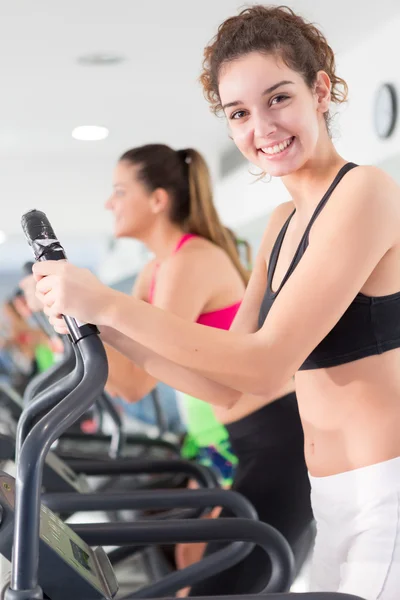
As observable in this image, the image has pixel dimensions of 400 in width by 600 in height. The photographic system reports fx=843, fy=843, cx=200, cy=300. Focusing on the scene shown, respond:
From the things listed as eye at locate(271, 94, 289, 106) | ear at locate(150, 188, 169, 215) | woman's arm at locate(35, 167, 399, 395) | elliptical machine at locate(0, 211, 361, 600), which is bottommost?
elliptical machine at locate(0, 211, 361, 600)

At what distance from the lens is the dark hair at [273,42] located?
56.9 inches

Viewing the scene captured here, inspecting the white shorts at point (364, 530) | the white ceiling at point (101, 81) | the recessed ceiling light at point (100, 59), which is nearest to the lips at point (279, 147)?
the white shorts at point (364, 530)

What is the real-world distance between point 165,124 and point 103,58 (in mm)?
1730

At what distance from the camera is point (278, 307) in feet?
4.21

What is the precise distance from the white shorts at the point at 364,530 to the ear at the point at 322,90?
637mm

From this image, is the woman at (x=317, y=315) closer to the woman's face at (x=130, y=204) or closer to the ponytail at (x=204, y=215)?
the ponytail at (x=204, y=215)

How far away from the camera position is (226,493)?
6.16 ft

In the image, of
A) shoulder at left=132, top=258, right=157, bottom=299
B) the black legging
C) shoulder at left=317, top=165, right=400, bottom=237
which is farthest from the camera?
shoulder at left=132, top=258, right=157, bottom=299

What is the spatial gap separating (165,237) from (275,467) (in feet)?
3.15

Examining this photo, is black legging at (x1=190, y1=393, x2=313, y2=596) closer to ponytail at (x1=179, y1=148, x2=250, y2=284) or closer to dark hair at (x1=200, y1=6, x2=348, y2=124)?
ponytail at (x1=179, y1=148, x2=250, y2=284)

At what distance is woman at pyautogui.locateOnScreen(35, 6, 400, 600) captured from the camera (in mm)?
1241

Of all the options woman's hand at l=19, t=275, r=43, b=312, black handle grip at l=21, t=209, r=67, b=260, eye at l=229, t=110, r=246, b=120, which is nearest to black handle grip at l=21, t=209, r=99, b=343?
black handle grip at l=21, t=209, r=67, b=260

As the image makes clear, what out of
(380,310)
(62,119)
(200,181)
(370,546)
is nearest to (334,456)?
(370,546)

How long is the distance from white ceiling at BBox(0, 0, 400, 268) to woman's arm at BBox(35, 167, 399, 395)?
3.15 m
